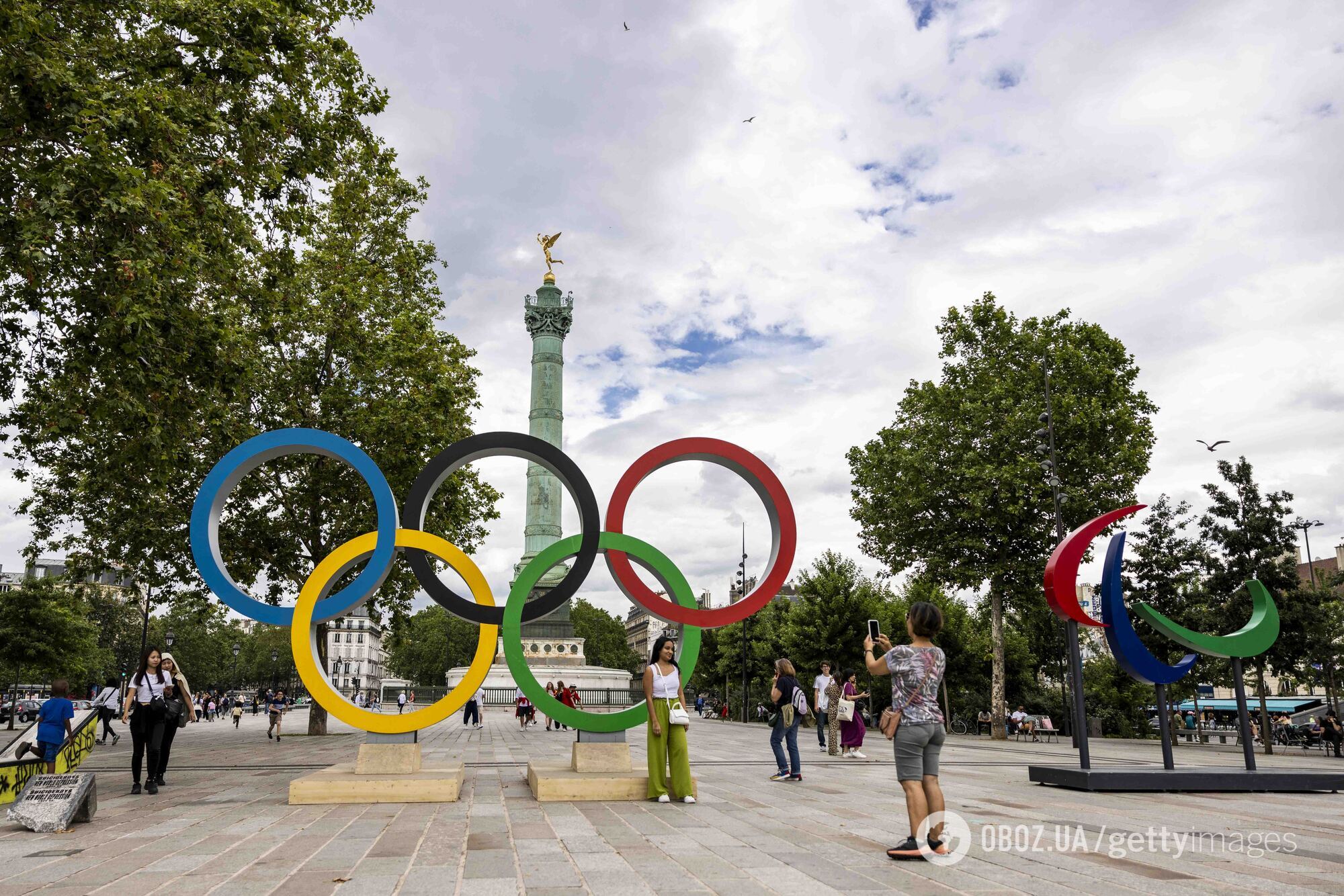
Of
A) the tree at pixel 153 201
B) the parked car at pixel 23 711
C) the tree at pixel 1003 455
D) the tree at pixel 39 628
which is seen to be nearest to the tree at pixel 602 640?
the parked car at pixel 23 711

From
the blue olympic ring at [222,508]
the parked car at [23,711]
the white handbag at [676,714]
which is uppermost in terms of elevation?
the blue olympic ring at [222,508]

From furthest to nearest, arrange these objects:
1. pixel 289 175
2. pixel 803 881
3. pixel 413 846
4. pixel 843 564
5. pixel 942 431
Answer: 1. pixel 843 564
2. pixel 942 431
3. pixel 289 175
4. pixel 413 846
5. pixel 803 881

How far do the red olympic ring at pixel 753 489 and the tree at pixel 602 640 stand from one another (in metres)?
90.5

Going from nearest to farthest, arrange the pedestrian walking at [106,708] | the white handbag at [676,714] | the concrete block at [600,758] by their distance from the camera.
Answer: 1. the white handbag at [676,714]
2. the concrete block at [600,758]
3. the pedestrian walking at [106,708]

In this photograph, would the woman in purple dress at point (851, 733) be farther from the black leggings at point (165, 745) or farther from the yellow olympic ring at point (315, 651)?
the black leggings at point (165, 745)

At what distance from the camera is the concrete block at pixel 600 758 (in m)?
10.6

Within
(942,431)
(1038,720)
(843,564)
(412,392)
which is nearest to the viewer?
(412,392)

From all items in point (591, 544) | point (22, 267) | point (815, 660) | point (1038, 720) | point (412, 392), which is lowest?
point (1038, 720)

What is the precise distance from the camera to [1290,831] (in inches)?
323

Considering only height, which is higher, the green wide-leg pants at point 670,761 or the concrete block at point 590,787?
the green wide-leg pants at point 670,761

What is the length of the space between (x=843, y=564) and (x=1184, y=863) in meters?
31.3

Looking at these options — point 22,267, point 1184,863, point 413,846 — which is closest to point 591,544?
point 413,846

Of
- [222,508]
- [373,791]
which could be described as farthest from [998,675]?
[222,508]

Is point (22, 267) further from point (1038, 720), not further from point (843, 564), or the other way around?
point (1038, 720)
